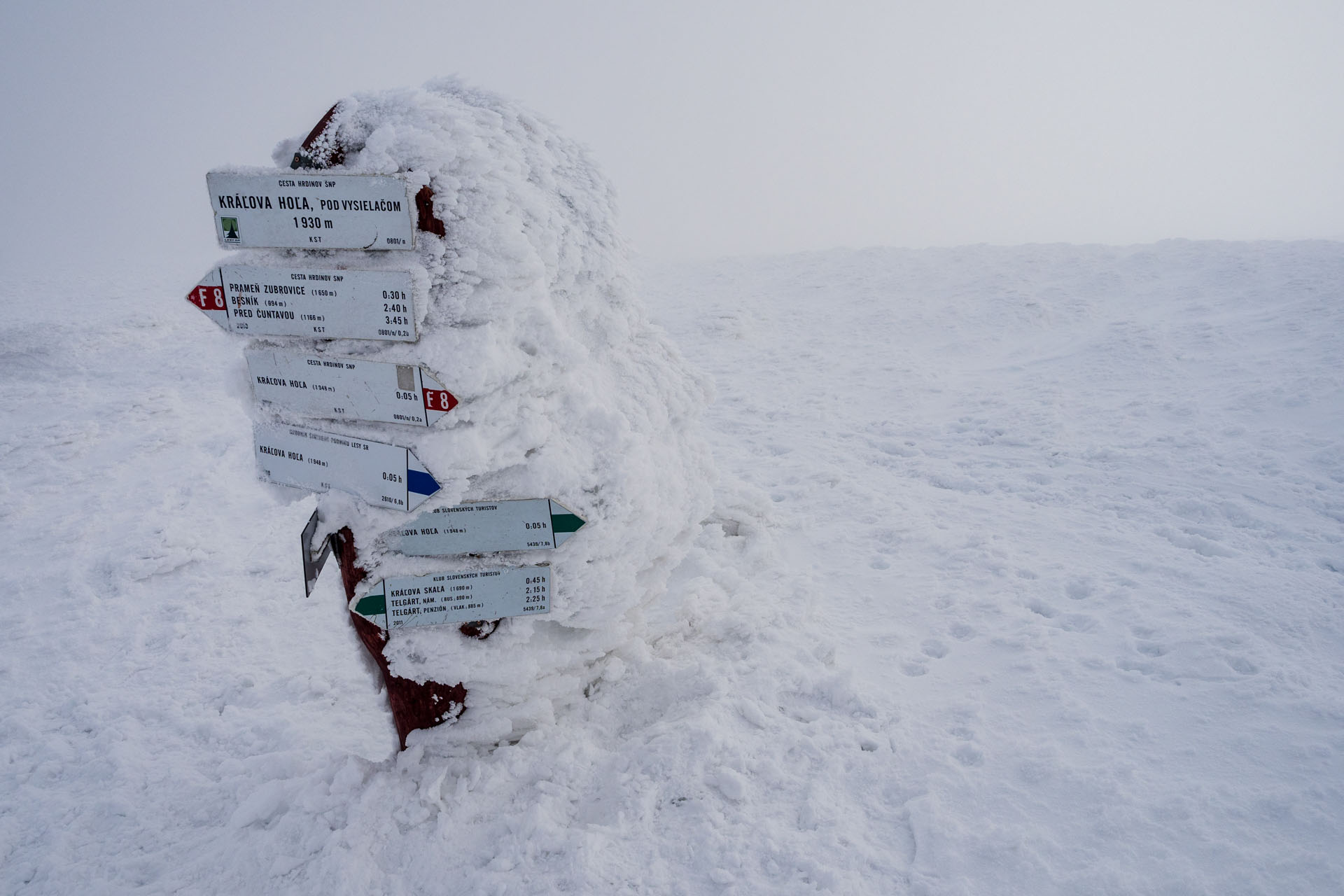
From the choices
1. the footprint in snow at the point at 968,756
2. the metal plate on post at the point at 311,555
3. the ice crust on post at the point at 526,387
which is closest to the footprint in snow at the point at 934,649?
the footprint in snow at the point at 968,756

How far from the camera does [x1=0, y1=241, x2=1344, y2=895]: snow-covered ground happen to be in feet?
7.17

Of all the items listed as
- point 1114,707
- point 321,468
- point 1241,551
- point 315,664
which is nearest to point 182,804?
point 315,664

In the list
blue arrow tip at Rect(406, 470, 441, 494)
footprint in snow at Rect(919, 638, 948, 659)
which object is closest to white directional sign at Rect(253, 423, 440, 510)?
blue arrow tip at Rect(406, 470, 441, 494)

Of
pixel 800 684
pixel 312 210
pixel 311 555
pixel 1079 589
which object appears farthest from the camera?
pixel 1079 589

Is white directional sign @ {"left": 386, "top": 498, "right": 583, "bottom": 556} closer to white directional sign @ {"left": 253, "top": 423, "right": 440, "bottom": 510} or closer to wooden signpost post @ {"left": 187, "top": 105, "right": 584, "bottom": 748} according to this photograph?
wooden signpost post @ {"left": 187, "top": 105, "right": 584, "bottom": 748}

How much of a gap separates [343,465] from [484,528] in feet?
1.82

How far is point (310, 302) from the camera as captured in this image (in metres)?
2.23

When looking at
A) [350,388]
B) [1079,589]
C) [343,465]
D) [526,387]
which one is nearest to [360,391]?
[350,388]

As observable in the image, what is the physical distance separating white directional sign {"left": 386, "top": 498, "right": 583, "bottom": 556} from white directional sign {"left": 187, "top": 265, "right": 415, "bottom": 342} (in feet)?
2.20

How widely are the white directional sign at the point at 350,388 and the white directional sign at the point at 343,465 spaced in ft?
0.34

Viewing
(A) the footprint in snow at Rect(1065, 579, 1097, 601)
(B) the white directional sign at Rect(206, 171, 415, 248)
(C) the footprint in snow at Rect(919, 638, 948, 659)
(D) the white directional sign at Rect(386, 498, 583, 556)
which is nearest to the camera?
(B) the white directional sign at Rect(206, 171, 415, 248)

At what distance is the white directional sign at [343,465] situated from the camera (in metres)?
2.29

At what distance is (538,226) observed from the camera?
2.48 meters

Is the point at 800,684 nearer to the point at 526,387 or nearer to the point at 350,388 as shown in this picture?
the point at 526,387
